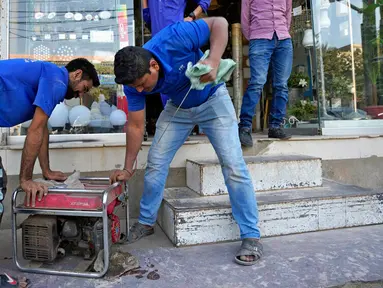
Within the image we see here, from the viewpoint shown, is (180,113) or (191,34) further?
(180,113)

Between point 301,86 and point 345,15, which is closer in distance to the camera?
point 345,15

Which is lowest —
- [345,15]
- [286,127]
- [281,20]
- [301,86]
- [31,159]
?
[31,159]

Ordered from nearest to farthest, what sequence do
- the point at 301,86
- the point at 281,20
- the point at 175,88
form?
the point at 175,88, the point at 281,20, the point at 301,86

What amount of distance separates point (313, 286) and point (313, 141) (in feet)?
7.20

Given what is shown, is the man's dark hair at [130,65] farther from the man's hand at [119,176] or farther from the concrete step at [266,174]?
the concrete step at [266,174]

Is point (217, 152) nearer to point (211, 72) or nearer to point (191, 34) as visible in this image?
point (211, 72)

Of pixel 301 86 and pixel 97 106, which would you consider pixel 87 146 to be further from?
pixel 301 86

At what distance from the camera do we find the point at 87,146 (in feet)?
11.5

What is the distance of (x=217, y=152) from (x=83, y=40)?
98.5 inches

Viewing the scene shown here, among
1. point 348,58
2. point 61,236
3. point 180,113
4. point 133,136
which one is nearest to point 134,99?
point 133,136

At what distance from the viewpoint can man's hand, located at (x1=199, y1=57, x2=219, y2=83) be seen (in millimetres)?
2241

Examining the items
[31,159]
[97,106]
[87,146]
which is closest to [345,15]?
[97,106]

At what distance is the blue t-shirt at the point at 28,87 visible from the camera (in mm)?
2334

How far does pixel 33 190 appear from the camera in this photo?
2.28 meters
